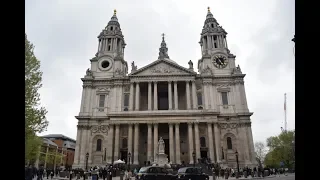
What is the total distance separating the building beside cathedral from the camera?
39.2 meters

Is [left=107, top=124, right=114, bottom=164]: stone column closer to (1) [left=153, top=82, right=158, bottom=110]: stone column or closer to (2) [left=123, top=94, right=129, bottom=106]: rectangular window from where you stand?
(2) [left=123, top=94, right=129, bottom=106]: rectangular window

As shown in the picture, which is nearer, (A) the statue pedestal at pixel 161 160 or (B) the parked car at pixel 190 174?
(B) the parked car at pixel 190 174

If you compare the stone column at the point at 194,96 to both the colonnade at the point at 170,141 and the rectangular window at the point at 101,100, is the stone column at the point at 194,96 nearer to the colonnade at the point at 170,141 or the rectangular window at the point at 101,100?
the colonnade at the point at 170,141

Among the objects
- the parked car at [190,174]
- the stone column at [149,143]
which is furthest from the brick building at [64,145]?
the parked car at [190,174]

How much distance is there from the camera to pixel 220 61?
158 feet

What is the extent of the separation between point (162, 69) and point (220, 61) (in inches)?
479

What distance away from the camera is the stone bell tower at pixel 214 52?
47344mm

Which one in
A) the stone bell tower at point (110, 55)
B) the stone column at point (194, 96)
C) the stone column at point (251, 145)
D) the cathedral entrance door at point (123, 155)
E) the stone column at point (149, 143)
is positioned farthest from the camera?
the stone bell tower at point (110, 55)

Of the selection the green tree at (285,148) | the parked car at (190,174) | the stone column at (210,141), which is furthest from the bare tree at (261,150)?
the parked car at (190,174)

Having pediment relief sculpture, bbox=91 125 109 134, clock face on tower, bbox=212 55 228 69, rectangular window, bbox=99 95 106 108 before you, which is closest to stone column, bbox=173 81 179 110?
clock face on tower, bbox=212 55 228 69

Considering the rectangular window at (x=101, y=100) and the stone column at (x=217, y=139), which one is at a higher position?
the rectangular window at (x=101, y=100)

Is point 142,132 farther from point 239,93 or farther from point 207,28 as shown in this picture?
point 207,28

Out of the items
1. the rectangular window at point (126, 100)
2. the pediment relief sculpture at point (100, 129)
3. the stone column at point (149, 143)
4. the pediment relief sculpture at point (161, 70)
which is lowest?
the stone column at point (149, 143)

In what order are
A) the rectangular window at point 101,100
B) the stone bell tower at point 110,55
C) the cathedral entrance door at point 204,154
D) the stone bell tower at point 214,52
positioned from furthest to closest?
the stone bell tower at point 110,55, the stone bell tower at point 214,52, the rectangular window at point 101,100, the cathedral entrance door at point 204,154
